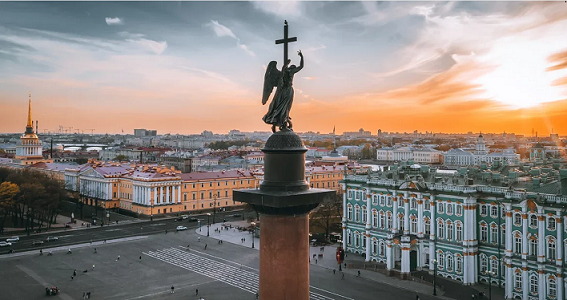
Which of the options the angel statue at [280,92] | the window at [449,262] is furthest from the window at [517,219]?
the angel statue at [280,92]

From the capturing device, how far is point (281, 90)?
40.8 feet

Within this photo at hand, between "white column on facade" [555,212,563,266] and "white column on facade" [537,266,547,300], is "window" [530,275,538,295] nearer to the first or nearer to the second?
"white column on facade" [537,266,547,300]

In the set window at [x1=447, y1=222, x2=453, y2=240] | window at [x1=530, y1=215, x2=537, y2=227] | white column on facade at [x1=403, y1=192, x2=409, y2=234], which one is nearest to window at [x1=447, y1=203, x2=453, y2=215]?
window at [x1=447, y1=222, x2=453, y2=240]

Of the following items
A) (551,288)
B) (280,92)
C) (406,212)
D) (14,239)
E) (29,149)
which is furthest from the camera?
(29,149)

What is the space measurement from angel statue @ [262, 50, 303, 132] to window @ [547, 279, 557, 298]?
3248cm

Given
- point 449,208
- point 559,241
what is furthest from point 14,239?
point 559,241

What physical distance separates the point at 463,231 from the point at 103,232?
157ft

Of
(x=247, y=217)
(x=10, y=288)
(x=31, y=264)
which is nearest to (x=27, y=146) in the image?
(x=247, y=217)

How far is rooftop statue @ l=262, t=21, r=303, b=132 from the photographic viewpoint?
12164 millimetres

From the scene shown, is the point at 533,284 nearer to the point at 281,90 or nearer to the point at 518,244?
the point at 518,244

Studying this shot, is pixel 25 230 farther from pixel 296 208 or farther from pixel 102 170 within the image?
pixel 296 208

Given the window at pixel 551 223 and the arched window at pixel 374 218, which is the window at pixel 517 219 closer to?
the window at pixel 551 223

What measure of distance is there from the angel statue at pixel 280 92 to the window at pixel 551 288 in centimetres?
3248

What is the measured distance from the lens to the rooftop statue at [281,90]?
479 inches
